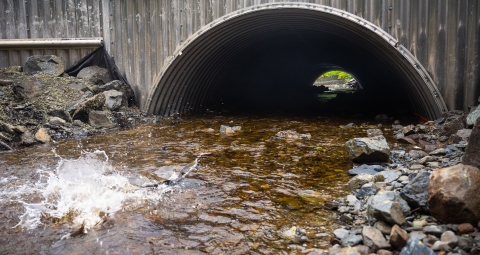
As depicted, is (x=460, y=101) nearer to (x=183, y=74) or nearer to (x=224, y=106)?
(x=183, y=74)

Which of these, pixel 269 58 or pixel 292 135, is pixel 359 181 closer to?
pixel 292 135

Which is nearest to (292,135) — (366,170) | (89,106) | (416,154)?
(416,154)

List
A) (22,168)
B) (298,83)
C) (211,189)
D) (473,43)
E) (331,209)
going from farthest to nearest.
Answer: (298,83) → (473,43) → (22,168) → (211,189) → (331,209)

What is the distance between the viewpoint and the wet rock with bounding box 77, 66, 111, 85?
10.9m

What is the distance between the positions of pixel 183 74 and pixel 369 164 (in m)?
6.41

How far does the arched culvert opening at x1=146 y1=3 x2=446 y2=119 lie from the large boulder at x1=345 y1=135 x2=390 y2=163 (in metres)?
2.83

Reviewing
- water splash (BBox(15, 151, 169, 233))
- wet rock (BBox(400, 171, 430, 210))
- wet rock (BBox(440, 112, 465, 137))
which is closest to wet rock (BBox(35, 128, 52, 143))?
water splash (BBox(15, 151, 169, 233))

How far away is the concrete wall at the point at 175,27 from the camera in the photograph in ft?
25.9

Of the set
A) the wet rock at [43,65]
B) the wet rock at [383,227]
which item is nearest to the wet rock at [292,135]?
the wet rock at [383,227]

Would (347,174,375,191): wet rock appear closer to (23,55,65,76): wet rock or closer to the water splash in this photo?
the water splash

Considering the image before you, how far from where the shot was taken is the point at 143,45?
1062 cm

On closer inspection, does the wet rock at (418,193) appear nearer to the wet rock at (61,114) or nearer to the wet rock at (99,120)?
the wet rock at (99,120)

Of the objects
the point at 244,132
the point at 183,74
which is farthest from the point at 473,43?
the point at 183,74

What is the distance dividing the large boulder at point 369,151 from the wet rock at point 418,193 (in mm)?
2206
